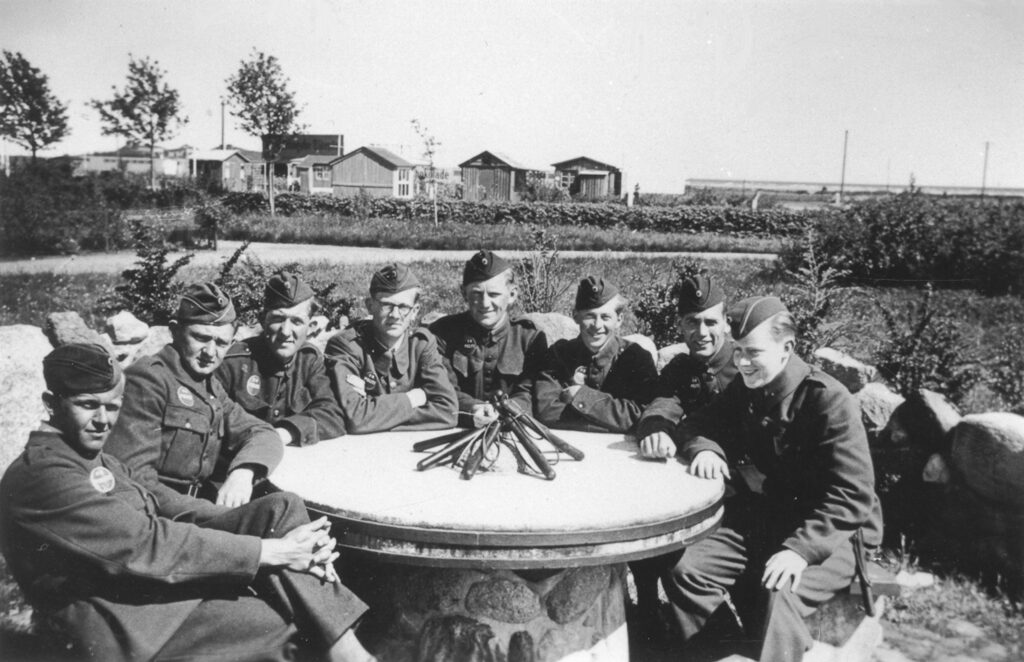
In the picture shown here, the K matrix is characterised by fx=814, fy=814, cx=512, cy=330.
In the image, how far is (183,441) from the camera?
3207mm

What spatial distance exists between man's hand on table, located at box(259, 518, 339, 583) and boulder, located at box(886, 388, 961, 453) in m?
3.32

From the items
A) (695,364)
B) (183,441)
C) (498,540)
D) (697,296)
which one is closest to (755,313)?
(697,296)

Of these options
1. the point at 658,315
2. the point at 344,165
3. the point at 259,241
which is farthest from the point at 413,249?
the point at 344,165

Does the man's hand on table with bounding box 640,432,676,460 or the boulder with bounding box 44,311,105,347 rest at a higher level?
the boulder with bounding box 44,311,105,347

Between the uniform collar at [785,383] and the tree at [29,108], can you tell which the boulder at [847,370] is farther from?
the tree at [29,108]

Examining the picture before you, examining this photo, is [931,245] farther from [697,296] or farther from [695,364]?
[697,296]

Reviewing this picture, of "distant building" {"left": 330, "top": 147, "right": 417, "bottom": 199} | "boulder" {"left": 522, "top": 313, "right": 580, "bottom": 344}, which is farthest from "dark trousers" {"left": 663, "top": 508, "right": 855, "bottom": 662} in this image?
"distant building" {"left": 330, "top": 147, "right": 417, "bottom": 199}

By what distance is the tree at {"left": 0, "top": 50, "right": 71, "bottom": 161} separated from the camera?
7.75m

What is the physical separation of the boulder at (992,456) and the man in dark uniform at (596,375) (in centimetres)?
167

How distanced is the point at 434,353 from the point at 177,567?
196 cm

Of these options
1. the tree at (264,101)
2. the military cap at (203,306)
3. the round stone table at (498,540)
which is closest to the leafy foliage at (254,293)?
the military cap at (203,306)

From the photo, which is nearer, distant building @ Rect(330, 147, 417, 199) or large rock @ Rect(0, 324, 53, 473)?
large rock @ Rect(0, 324, 53, 473)

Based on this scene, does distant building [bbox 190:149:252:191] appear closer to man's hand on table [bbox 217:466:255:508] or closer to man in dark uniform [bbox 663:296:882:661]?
man's hand on table [bbox 217:466:255:508]

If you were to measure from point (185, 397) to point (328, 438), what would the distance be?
67 cm
